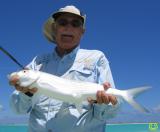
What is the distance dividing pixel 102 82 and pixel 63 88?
529mm

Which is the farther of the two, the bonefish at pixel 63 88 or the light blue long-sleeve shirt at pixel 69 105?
the light blue long-sleeve shirt at pixel 69 105

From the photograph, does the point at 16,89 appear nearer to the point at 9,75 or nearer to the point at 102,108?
the point at 9,75

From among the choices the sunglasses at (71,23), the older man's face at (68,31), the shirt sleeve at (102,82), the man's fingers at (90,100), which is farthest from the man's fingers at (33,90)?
the sunglasses at (71,23)

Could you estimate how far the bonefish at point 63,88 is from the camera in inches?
208

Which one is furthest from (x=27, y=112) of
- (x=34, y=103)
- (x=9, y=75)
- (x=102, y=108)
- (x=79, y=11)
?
(x=79, y=11)

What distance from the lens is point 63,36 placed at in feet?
19.3

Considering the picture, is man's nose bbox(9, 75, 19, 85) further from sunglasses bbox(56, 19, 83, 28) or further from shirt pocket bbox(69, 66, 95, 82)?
sunglasses bbox(56, 19, 83, 28)

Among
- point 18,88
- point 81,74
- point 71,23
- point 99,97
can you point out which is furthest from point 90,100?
point 71,23

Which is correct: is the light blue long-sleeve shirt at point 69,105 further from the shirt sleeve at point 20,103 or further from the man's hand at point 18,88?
the man's hand at point 18,88

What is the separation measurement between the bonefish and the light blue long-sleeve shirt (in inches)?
7.9

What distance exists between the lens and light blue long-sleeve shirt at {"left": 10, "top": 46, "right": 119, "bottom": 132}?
17.9ft

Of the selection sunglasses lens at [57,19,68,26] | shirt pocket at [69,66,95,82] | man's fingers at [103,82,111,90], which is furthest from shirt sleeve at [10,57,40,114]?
sunglasses lens at [57,19,68,26]

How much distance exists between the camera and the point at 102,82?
5555 mm

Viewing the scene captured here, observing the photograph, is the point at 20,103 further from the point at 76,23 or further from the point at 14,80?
the point at 76,23
